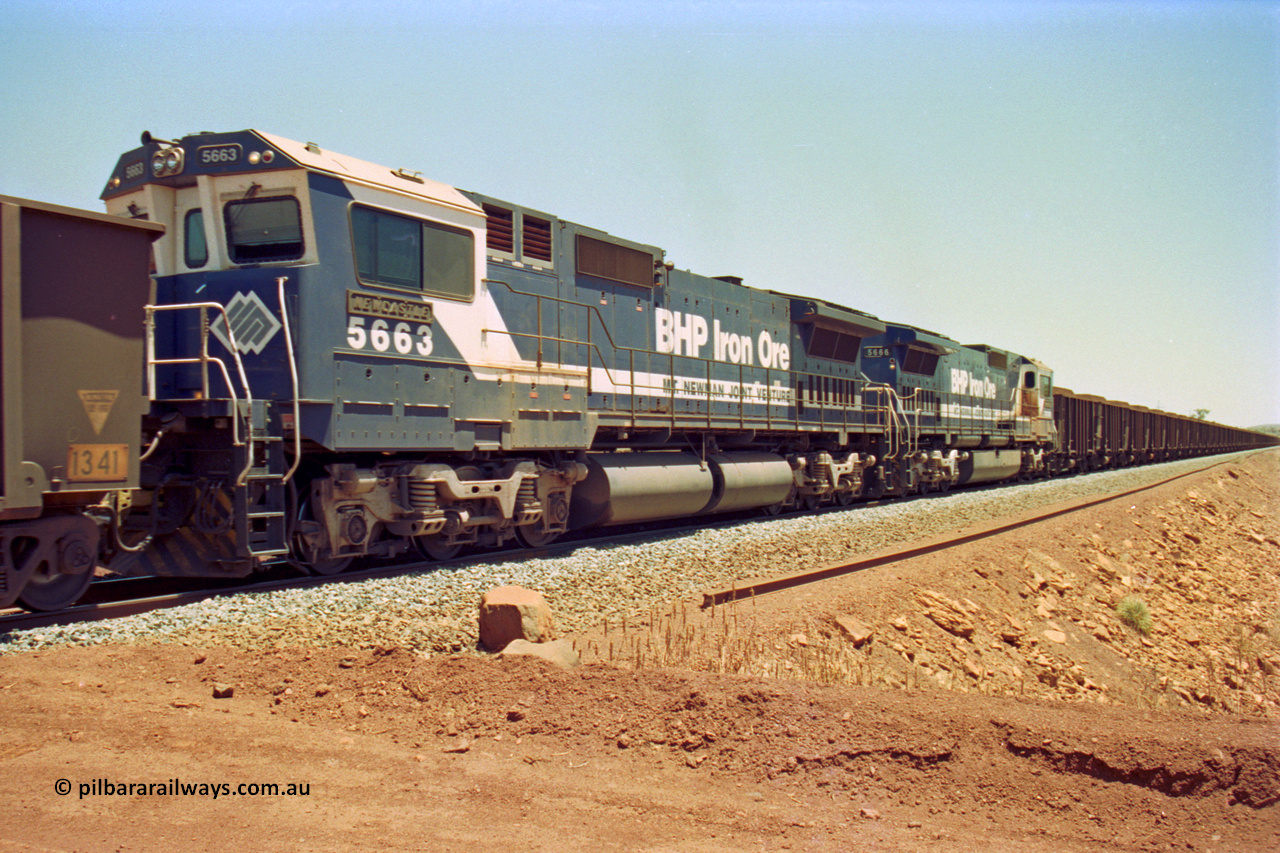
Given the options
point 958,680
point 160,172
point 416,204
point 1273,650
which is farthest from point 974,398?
point 160,172

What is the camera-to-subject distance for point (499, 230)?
10164mm

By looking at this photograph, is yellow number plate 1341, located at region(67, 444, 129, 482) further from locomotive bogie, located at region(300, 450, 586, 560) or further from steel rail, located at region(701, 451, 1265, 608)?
steel rail, located at region(701, 451, 1265, 608)

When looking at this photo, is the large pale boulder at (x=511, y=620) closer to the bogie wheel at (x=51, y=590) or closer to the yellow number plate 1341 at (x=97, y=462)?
the yellow number plate 1341 at (x=97, y=462)

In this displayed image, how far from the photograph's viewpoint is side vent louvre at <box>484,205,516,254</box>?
32.7 ft

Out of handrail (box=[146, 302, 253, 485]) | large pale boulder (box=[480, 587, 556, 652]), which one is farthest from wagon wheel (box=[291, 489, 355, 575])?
large pale boulder (box=[480, 587, 556, 652])

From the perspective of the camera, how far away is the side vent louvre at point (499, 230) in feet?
32.7

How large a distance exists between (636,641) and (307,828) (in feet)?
10.7

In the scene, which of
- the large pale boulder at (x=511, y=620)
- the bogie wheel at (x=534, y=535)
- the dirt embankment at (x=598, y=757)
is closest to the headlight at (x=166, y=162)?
the dirt embankment at (x=598, y=757)

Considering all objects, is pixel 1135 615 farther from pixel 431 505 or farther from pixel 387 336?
pixel 387 336

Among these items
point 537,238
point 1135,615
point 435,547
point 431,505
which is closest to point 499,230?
point 537,238

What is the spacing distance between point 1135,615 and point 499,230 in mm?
11059

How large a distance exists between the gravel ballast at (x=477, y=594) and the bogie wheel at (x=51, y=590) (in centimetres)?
43

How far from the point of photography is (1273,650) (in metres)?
13.9

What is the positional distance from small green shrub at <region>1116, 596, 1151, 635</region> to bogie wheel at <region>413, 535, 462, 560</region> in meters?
10.2
